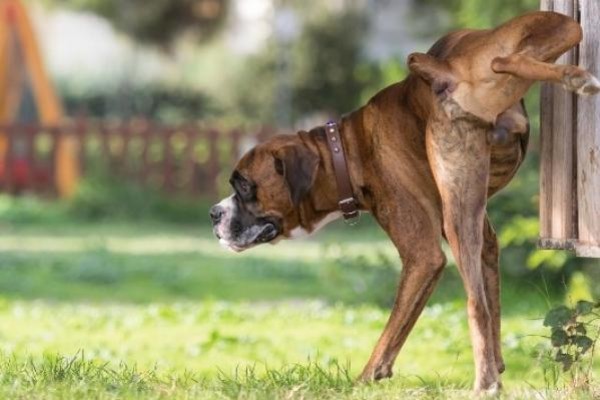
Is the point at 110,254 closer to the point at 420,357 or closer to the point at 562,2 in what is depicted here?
the point at 420,357

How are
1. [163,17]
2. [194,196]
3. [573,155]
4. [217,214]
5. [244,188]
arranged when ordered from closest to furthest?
[573,155]
[244,188]
[217,214]
[194,196]
[163,17]

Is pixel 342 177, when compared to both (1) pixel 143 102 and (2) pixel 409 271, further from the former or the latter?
(1) pixel 143 102

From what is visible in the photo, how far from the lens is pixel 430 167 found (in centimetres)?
688

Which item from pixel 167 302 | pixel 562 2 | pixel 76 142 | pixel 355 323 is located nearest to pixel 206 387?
pixel 562 2

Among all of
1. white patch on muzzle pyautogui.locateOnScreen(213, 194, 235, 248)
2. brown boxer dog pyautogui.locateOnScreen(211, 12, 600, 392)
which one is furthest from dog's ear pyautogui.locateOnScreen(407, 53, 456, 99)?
white patch on muzzle pyautogui.locateOnScreen(213, 194, 235, 248)

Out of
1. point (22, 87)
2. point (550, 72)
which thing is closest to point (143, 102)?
point (22, 87)

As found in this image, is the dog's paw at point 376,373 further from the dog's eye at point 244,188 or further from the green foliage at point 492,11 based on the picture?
the green foliage at point 492,11

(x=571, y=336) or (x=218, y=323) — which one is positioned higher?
(x=218, y=323)

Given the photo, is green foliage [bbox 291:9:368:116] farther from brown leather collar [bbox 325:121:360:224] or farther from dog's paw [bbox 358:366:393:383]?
dog's paw [bbox 358:366:393:383]

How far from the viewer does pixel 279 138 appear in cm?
734

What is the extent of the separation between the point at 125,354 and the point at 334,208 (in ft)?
10.8

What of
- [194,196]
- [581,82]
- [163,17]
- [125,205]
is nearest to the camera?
[581,82]

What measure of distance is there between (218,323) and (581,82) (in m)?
6.45

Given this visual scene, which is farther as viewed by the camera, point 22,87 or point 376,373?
point 22,87
